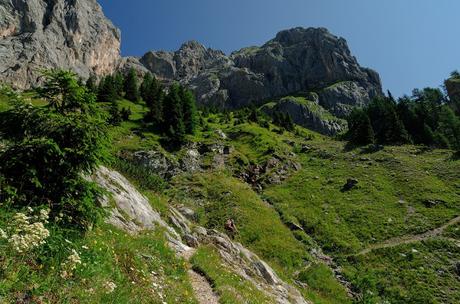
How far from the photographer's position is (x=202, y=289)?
13922mm

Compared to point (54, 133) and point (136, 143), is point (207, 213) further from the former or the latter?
point (54, 133)

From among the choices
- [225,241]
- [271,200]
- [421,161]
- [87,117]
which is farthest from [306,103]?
[87,117]

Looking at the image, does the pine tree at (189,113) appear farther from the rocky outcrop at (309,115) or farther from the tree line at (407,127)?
the rocky outcrop at (309,115)

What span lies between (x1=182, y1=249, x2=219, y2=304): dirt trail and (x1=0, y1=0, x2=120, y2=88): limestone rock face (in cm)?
12273

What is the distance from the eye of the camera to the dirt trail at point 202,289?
42.9 feet

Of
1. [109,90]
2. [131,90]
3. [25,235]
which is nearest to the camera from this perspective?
[25,235]

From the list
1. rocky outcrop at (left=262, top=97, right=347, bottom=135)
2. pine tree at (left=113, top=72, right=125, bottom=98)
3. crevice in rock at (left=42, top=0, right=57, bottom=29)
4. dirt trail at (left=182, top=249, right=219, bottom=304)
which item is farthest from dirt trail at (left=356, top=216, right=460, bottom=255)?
crevice in rock at (left=42, top=0, right=57, bottom=29)

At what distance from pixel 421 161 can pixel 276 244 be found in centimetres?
4065

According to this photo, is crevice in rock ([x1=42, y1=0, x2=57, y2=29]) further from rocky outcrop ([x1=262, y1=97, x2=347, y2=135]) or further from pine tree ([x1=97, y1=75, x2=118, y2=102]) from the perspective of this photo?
rocky outcrop ([x1=262, y1=97, x2=347, y2=135])

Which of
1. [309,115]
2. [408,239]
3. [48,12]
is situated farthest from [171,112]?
[48,12]

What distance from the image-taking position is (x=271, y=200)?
5675 centimetres

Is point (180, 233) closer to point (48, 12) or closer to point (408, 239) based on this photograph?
point (408, 239)

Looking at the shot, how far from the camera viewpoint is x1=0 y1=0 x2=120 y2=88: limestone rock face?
433ft

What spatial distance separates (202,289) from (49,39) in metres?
166
